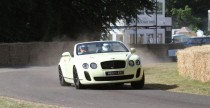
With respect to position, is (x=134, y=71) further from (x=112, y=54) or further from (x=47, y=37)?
(x=47, y=37)

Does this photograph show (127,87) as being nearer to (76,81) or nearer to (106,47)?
(106,47)

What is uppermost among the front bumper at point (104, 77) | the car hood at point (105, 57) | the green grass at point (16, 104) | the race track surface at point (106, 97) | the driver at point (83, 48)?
the driver at point (83, 48)

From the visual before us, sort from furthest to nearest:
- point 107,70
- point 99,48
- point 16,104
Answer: point 99,48 → point 107,70 → point 16,104

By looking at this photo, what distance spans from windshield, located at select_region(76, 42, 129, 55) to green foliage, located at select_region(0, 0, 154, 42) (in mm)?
19638

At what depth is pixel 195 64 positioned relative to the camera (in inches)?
700

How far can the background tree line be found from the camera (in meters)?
38.2

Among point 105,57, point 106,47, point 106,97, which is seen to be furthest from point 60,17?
point 106,97

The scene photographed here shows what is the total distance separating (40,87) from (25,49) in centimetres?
1875

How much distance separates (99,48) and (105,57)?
4.04 feet

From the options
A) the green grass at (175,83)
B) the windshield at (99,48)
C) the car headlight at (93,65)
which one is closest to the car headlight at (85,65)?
the car headlight at (93,65)

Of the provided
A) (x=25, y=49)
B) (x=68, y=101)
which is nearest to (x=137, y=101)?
(x=68, y=101)

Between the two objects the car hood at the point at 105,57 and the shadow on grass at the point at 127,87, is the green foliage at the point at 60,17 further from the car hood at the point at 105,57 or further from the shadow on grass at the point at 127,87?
the car hood at the point at 105,57

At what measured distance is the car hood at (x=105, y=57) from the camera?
16.2 metres

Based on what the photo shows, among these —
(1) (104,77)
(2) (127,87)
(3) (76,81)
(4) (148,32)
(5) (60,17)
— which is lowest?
(2) (127,87)
